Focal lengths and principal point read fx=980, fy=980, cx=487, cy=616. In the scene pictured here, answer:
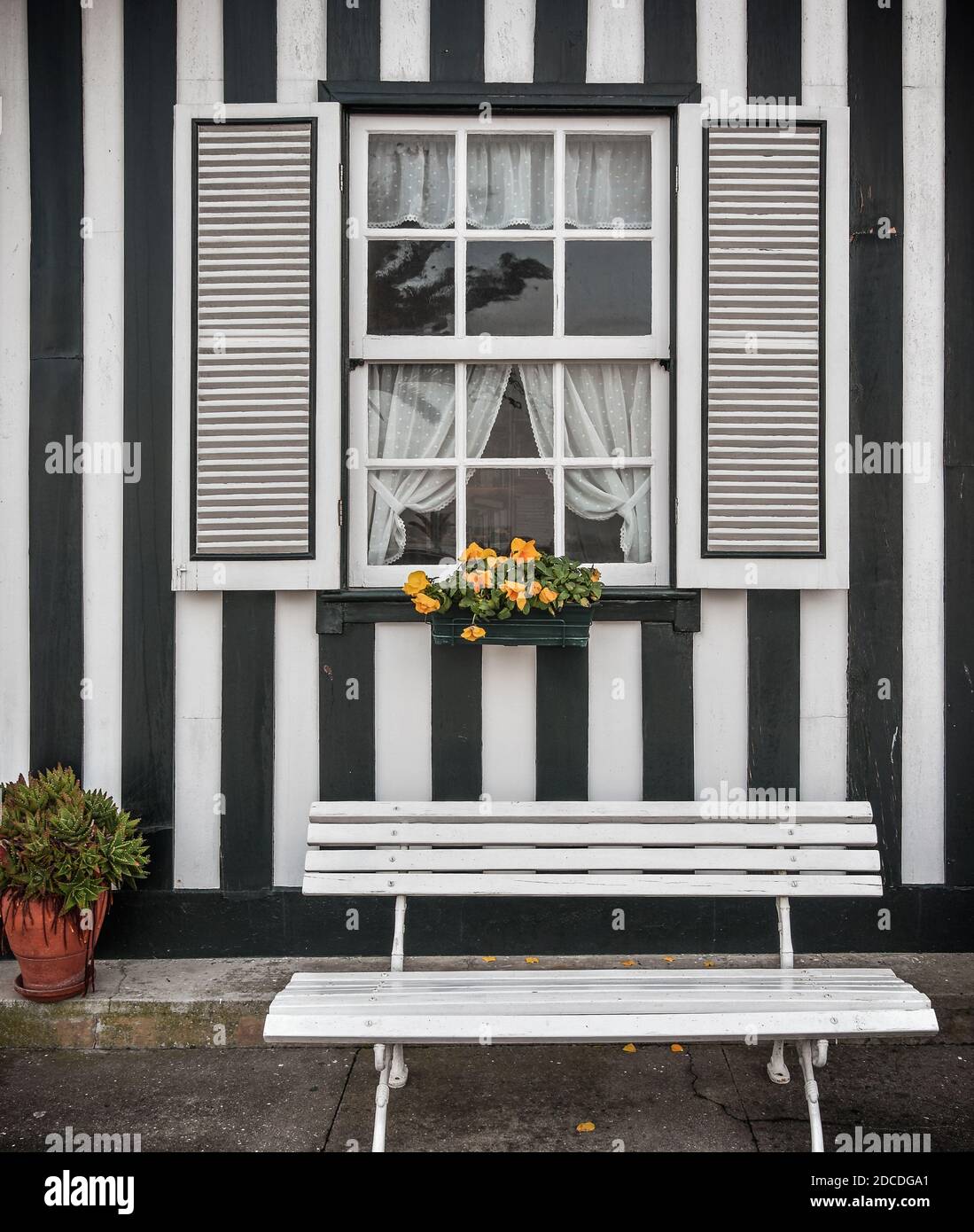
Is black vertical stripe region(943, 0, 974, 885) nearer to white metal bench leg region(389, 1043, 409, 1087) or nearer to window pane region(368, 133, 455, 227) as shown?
window pane region(368, 133, 455, 227)

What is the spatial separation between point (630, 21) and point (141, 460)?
2.37 meters

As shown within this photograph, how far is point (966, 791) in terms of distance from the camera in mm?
3637

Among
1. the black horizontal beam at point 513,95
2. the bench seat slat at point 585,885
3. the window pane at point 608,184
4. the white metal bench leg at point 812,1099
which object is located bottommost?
the white metal bench leg at point 812,1099

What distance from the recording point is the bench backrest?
3.02m

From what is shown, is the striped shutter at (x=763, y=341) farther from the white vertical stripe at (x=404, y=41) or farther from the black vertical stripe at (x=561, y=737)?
the white vertical stripe at (x=404, y=41)

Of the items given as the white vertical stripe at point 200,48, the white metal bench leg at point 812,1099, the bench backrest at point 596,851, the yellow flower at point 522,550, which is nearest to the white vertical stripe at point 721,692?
the bench backrest at point 596,851

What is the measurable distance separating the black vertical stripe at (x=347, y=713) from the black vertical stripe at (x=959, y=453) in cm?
213

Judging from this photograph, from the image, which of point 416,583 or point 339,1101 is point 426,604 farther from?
point 339,1101

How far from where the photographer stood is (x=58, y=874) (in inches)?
124

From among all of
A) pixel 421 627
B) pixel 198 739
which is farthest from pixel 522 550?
pixel 198 739

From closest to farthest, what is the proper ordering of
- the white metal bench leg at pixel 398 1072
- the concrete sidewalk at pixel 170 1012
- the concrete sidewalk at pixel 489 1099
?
the concrete sidewalk at pixel 489 1099
the white metal bench leg at pixel 398 1072
the concrete sidewalk at pixel 170 1012

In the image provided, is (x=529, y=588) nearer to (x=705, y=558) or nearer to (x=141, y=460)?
(x=705, y=558)

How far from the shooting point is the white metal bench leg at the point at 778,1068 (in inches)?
119

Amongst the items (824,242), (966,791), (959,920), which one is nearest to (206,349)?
(824,242)
